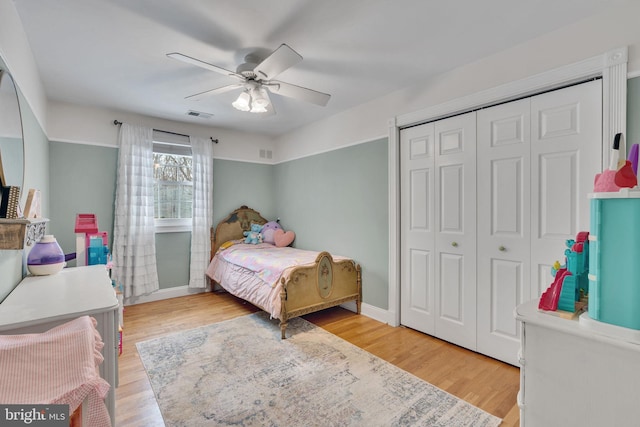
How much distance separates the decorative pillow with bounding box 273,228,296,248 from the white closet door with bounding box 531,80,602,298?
3118 mm

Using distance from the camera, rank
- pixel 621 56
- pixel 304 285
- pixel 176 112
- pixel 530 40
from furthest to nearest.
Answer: pixel 176 112 < pixel 304 285 < pixel 530 40 < pixel 621 56

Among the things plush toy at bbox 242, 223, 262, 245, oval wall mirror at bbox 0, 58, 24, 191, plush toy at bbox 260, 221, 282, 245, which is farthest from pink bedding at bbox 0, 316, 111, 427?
plush toy at bbox 260, 221, 282, 245

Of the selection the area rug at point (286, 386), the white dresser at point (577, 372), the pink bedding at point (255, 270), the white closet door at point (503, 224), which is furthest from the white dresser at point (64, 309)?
the white closet door at point (503, 224)

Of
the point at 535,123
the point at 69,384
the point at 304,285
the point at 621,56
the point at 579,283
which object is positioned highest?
the point at 621,56

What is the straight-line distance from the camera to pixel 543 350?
1.01m

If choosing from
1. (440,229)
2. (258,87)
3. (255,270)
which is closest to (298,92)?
(258,87)

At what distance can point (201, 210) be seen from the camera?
4199 millimetres

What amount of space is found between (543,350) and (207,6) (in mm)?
2406

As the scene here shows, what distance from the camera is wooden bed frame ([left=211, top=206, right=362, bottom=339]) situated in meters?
2.89

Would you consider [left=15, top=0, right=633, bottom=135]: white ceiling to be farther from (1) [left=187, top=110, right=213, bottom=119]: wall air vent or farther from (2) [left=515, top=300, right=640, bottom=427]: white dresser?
(2) [left=515, top=300, right=640, bottom=427]: white dresser

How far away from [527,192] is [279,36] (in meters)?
2.18

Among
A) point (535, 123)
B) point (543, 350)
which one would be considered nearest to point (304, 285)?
point (543, 350)

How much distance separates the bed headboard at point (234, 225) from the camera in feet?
14.5

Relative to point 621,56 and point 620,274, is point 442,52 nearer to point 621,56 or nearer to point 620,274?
point 621,56
